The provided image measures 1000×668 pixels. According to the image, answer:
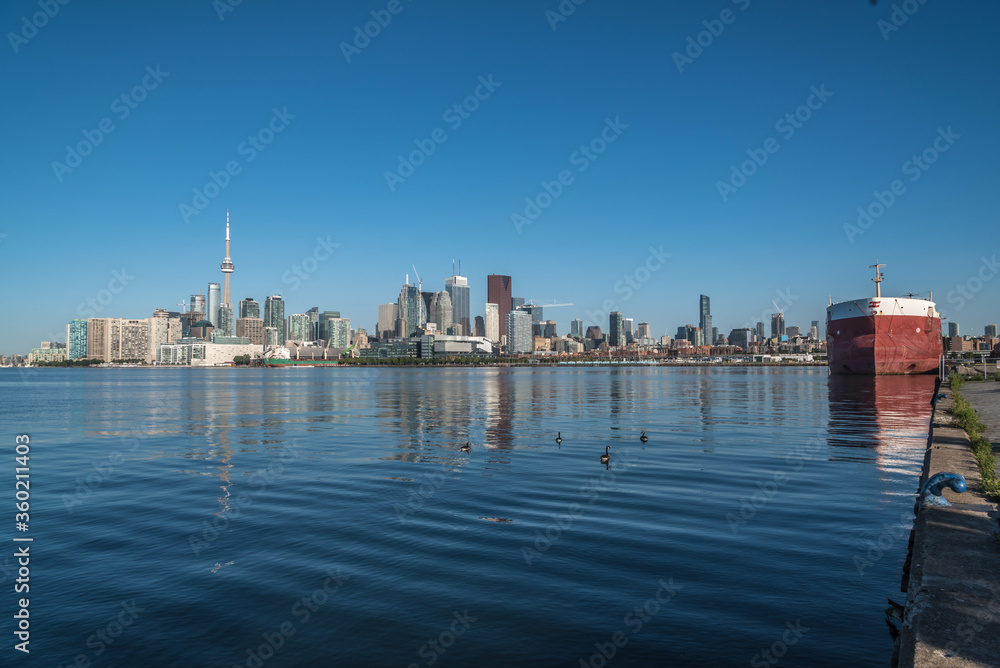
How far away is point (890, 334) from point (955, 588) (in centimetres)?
10954

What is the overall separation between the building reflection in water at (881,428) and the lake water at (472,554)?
377 mm

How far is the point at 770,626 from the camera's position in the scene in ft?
35.8

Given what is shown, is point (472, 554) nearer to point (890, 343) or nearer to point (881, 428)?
point (881, 428)

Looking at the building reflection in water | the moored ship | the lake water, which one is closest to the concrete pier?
the lake water

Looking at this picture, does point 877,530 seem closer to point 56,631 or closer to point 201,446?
point 56,631

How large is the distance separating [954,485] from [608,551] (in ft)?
28.0

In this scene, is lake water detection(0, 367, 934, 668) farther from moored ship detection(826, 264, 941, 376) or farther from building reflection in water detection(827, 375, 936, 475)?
moored ship detection(826, 264, 941, 376)

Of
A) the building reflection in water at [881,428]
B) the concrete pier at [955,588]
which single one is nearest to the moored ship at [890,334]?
the building reflection in water at [881,428]

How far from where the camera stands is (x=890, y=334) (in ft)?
334

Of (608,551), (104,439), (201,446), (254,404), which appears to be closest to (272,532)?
(608,551)

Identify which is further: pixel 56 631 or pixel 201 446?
pixel 201 446

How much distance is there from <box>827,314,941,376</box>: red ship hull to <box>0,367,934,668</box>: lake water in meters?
80.4

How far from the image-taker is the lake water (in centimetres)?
1072

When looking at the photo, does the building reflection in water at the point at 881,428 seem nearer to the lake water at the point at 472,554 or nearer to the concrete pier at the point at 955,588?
the lake water at the point at 472,554
